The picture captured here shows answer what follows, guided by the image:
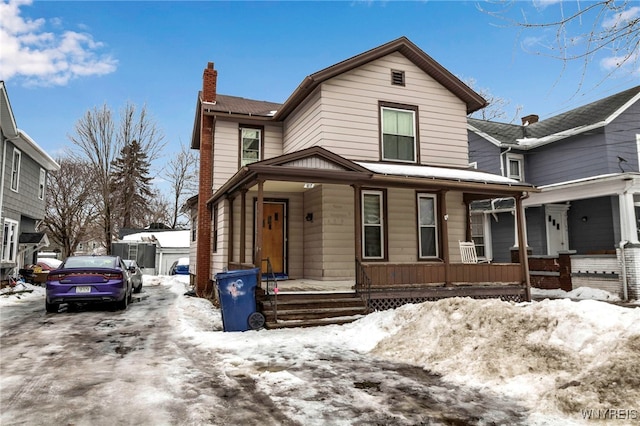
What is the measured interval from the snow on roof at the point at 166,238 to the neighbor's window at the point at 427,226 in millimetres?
20787

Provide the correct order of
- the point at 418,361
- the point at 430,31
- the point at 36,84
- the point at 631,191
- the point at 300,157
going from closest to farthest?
the point at 418,361, the point at 430,31, the point at 300,157, the point at 631,191, the point at 36,84

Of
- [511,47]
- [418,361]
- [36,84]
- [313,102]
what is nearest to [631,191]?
[313,102]

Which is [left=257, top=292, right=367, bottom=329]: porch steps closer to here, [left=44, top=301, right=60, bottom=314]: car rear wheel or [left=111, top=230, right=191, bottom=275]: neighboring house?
[left=44, top=301, right=60, bottom=314]: car rear wheel

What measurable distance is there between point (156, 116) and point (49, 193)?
12429 mm

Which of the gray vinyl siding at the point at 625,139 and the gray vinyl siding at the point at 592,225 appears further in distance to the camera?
the gray vinyl siding at the point at 625,139

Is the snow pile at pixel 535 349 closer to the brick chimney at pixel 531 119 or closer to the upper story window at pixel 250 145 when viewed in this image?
the upper story window at pixel 250 145

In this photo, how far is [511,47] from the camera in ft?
13.4

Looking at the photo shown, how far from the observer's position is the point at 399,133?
1315 centimetres

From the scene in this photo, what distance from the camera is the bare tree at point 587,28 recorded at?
3.66 meters

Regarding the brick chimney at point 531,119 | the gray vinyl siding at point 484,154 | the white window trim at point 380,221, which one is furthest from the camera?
the brick chimney at point 531,119

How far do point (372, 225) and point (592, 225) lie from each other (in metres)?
10.8

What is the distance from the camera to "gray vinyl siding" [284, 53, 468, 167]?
12.3 m

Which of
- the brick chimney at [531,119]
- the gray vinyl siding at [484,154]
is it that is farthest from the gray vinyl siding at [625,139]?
the brick chimney at [531,119]

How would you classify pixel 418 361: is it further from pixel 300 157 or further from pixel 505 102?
pixel 505 102
